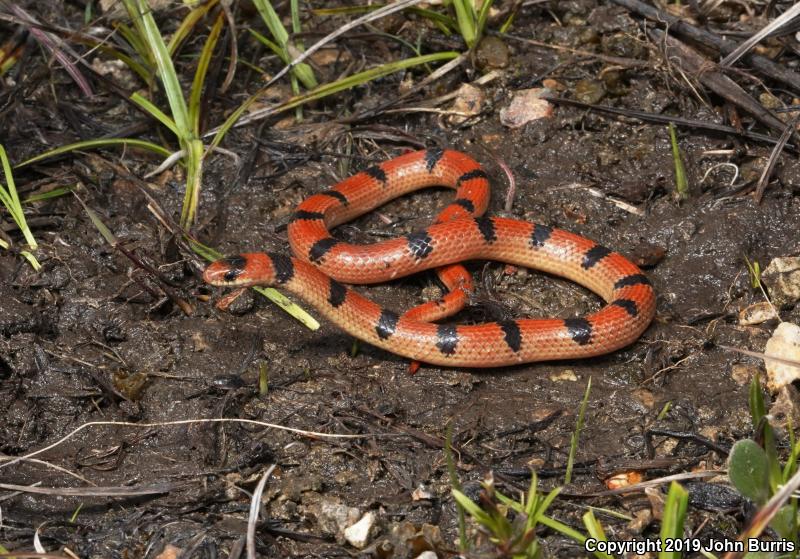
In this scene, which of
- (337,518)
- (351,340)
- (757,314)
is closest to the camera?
(337,518)

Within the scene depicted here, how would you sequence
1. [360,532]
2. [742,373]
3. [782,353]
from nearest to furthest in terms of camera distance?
[360,532]
[782,353]
[742,373]

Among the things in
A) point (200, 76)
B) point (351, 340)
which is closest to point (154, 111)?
point (200, 76)

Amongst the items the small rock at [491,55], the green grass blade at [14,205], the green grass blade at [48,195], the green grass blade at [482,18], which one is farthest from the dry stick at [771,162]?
the green grass blade at [14,205]

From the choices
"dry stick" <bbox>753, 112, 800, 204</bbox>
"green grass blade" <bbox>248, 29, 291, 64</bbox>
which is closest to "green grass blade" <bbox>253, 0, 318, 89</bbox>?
"green grass blade" <bbox>248, 29, 291, 64</bbox>

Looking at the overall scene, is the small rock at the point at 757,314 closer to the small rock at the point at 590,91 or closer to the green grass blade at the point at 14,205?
the small rock at the point at 590,91

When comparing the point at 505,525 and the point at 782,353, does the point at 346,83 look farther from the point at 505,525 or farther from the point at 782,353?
the point at 505,525

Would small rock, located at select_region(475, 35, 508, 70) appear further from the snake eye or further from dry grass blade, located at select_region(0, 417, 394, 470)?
dry grass blade, located at select_region(0, 417, 394, 470)

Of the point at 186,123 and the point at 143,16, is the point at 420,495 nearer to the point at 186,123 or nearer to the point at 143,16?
the point at 186,123
